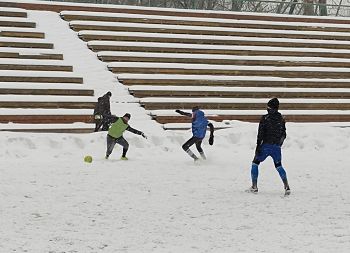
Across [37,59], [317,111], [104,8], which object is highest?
[104,8]

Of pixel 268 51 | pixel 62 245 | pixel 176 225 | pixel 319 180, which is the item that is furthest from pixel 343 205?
pixel 268 51

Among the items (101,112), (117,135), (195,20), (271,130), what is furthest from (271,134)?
(195,20)

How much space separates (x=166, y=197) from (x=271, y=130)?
2.01 m

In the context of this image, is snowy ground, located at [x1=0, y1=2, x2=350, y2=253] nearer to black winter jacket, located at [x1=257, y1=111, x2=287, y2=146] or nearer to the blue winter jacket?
the blue winter jacket

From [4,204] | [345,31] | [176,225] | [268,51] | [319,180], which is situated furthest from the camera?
[345,31]

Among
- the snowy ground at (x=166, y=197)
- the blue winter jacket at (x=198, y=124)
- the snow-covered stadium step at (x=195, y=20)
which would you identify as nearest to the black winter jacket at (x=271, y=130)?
the snowy ground at (x=166, y=197)

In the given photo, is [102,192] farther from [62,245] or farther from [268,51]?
[268,51]

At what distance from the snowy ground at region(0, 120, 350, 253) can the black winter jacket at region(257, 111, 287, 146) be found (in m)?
0.93

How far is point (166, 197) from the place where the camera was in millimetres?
9438

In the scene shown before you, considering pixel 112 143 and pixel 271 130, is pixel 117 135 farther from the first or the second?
pixel 271 130

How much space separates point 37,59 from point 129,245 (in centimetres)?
1252

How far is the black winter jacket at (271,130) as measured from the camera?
9.67 m

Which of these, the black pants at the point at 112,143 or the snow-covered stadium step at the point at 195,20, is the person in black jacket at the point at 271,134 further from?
the snow-covered stadium step at the point at 195,20

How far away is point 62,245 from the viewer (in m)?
6.71
